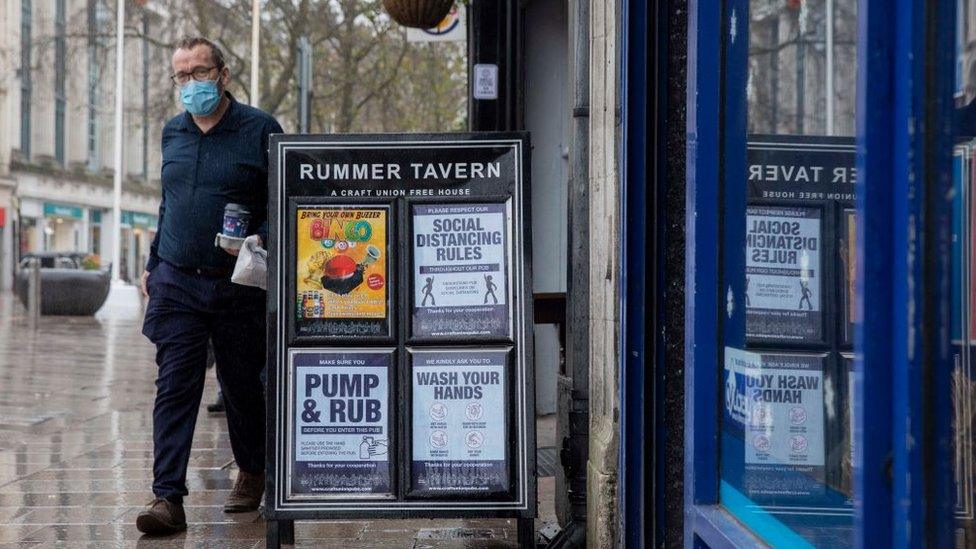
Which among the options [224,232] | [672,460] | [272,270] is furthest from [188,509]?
[672,460]

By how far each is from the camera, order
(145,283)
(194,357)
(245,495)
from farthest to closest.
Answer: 1. (245,495)
2. (145,283)
3. (194,357)

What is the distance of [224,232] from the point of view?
16.9 ft

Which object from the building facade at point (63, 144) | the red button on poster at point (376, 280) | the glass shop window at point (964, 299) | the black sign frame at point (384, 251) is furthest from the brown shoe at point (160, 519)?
the building facade at point (63, 144)

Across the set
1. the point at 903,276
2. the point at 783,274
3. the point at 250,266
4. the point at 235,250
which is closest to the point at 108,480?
the point at 235,250

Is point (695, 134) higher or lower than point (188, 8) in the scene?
lower

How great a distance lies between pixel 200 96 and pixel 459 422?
1925 millimetres

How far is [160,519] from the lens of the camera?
502cm

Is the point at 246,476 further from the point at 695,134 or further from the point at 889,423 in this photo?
the point at 889,423

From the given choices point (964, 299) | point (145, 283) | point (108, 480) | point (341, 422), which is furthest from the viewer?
point (108, 480)

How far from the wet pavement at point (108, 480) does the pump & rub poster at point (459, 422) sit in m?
0.60

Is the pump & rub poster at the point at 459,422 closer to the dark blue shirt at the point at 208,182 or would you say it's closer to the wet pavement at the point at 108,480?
the wet pavement at the point at 108,480

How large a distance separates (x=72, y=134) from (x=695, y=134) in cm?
5332

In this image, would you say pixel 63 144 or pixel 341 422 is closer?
pixel 341 422

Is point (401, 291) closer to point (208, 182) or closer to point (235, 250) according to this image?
point (235, 250)
